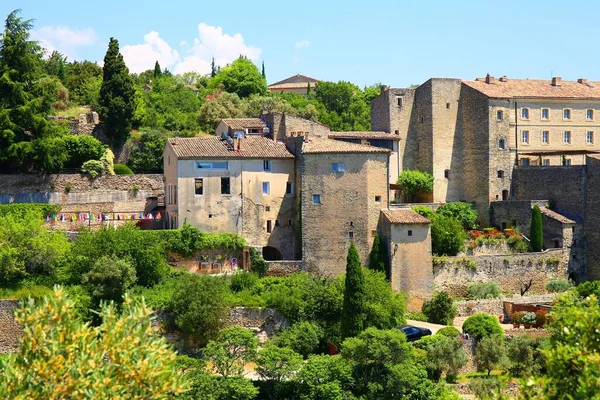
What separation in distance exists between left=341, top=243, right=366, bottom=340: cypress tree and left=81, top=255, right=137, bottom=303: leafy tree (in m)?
10.0

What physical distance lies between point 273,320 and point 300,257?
568 cm

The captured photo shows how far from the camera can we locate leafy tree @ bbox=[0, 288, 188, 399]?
62.5 ft

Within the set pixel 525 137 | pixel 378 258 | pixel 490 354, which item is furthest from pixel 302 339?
pixel 525 137

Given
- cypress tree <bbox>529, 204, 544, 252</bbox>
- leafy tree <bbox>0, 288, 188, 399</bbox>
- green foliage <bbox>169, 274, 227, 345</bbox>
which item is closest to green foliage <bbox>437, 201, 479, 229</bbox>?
cypress tree <bbox>529, 204, 544, 252</bbox>

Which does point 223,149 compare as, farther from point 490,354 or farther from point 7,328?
point 490,354

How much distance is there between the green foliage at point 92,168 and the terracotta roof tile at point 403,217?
17369 millimetres

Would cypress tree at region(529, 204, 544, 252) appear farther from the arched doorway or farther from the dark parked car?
the arched doorway

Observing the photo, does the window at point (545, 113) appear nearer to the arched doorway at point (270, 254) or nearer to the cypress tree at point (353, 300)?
the arched doorway at point (270, 254)

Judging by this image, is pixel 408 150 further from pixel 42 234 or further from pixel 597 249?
pixel 42 234

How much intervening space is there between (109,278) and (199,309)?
4.48 m

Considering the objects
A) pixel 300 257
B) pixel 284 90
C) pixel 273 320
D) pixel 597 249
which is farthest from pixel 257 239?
pixel 284 90

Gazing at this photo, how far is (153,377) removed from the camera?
19.5m

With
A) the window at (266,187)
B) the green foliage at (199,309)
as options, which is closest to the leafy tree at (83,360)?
the green foliage at (199,309)

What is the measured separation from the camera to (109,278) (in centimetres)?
4312
